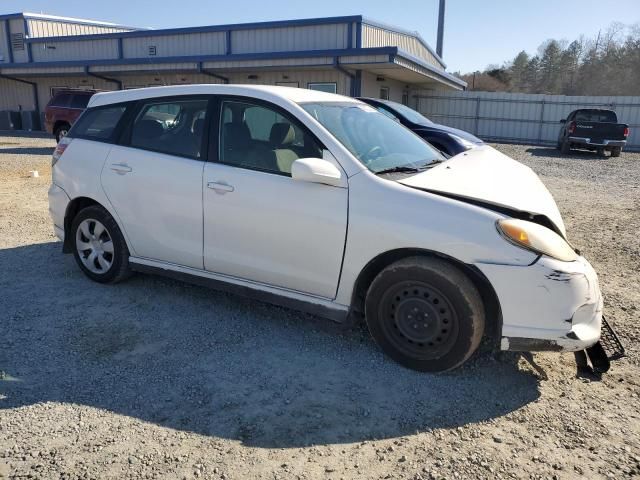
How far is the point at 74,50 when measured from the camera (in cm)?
2581

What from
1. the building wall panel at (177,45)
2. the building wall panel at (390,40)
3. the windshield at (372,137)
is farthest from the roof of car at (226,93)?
the building wall panel at (177,45)

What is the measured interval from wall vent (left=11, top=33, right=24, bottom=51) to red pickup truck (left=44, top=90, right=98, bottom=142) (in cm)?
1509

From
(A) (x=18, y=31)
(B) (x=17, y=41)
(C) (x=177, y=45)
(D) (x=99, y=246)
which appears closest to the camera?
(D) (x=99, y=246)

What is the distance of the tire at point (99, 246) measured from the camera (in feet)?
15.1

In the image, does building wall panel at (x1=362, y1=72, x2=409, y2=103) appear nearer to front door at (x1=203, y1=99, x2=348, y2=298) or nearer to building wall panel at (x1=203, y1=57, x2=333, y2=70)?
building wall panel at (x1=203, y1=57, x2=333, y2=70)

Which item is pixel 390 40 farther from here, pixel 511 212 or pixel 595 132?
pixel 511 212

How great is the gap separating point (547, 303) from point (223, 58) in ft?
64.6

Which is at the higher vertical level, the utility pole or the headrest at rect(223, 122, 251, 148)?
the utility pole

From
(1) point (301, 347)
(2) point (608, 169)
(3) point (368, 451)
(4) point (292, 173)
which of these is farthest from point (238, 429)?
(2) point (608, 169)

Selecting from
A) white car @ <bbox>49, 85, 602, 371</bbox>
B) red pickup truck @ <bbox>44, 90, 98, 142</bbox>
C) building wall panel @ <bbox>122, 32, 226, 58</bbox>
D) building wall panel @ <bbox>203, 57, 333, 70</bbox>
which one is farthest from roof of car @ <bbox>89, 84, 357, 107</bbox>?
building wall panel @ <bbox>122, 32, 226, 58</bbox>

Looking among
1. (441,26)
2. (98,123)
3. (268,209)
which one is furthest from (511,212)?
(441,26)

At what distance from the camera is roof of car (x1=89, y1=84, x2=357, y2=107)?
3924 mm

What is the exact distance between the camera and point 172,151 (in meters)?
4.22

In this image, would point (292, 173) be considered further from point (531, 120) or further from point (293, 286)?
point (531, 120)
